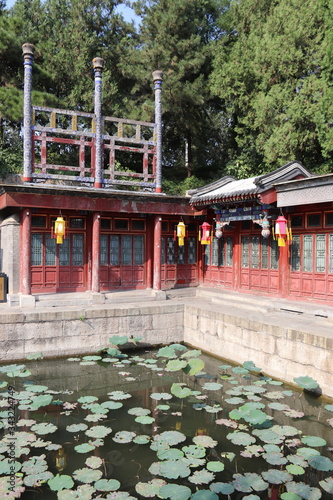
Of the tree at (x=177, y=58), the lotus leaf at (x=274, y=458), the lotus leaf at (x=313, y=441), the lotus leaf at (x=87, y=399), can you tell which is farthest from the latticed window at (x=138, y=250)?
the tree at (x=177, y=58)

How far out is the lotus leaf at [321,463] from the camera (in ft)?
17.6

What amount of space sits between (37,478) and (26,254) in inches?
293

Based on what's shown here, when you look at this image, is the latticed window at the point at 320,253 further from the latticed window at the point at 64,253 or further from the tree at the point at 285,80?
the latticed window at the point at 64,253

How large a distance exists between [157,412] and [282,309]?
530 cm

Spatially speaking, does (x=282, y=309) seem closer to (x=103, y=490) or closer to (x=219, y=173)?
(x=103, y=490)

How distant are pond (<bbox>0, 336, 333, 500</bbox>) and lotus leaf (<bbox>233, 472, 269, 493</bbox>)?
0.5 inches

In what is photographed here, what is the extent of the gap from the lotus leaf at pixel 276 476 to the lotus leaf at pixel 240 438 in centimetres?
73

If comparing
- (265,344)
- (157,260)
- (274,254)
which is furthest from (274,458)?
(157,260)

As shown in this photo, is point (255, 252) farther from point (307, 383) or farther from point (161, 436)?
point (161, 436)

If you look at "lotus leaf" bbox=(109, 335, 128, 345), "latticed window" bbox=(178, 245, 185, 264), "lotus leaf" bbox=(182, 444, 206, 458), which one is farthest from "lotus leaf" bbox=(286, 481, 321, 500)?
"latticed window" bbox=(178, 245, 185, 264)

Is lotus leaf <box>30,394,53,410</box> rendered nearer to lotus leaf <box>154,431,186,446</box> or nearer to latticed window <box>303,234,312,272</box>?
lotus leaf <box>154,431,186,446</box>

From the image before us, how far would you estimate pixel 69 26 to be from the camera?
75.9 ft

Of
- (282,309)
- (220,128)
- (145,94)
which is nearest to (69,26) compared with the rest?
(145,94)

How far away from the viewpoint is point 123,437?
620 centimetres
